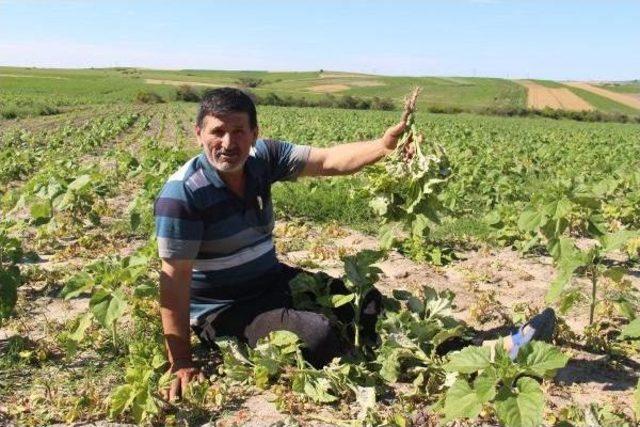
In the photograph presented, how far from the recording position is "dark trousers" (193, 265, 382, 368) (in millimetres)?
3477

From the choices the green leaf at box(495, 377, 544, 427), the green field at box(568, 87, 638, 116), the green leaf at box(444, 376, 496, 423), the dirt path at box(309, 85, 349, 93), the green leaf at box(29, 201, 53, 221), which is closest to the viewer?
the green leaf at box(495, 377, 544, 427)

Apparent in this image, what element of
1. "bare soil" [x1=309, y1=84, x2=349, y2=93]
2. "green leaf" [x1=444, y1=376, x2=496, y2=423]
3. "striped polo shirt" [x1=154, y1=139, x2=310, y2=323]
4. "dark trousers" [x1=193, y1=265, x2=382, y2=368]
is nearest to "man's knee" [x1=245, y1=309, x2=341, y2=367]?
"dark trousers" [x1=193, y1=265, x2=382, y2=368]

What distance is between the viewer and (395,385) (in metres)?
3.44

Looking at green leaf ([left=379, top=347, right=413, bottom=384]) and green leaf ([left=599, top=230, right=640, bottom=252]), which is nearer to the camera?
green leaf ([left=379, top=347, right=413, bottom=384])

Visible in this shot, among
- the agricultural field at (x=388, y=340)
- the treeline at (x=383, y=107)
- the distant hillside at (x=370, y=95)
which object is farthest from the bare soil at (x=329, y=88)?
the agricultural field at (x=388, y=340)

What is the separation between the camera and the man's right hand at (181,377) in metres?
3.26

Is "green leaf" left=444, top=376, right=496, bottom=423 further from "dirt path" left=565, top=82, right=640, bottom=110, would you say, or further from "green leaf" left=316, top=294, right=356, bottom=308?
"dirt path" left=565, top=82, right=640, bottom=110

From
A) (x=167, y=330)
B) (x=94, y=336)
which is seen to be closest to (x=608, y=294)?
(x=167, y=330)

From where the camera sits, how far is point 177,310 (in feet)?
11.2

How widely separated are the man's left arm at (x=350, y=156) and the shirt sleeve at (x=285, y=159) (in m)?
0.05

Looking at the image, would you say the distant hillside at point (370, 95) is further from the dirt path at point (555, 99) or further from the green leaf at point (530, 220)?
the green leaf at point (530, 220)

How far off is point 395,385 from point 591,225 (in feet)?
5.78

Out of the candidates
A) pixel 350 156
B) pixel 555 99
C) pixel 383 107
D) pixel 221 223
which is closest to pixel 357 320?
pixel 221 223

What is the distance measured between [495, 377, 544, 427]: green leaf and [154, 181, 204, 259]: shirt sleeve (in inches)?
66.6
